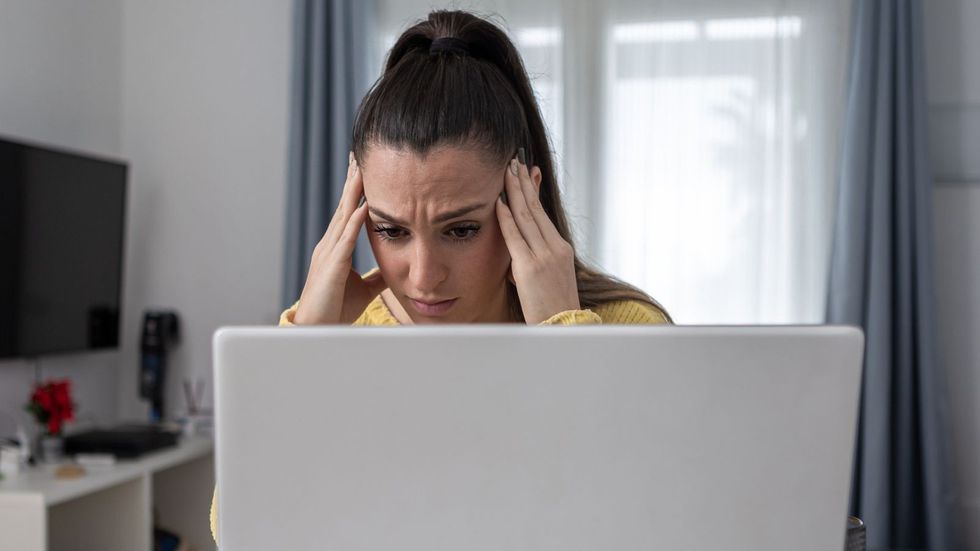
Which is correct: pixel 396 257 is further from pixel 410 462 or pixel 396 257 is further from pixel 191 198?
pixel 191 198

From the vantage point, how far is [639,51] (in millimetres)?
3393

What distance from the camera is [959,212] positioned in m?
3.27

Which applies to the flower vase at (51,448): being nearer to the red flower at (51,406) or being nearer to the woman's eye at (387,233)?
the red flower at (51,406)

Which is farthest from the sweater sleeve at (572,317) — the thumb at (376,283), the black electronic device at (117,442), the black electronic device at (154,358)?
the black electronic device at (154,358)

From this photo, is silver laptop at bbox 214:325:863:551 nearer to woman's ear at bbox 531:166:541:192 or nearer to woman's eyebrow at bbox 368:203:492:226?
woman's eyebrow at bbox 368:203:492:226

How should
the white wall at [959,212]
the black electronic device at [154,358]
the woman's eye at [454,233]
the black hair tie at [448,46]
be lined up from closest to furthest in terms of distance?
the woman's eye at [454,233]
the black hair tie at [448,46]
the white wall at [959,212]
the black electronic device at [154,358]

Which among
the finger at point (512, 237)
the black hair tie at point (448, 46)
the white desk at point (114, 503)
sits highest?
the black hair tie at point (448, 46)

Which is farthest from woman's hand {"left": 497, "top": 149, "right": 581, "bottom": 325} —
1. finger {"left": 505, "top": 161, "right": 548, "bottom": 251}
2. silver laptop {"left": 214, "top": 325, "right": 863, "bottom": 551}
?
silver laptop {"left": 214, "top": 325, "right": 863, "bottom": 551}

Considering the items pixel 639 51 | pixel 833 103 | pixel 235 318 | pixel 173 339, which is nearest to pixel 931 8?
pixel 833 103

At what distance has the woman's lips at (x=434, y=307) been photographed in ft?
3.96

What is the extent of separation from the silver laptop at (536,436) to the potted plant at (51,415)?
2674 millimetres

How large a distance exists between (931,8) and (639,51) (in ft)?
3.11

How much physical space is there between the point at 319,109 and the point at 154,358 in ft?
3.54

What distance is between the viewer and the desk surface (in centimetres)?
254
